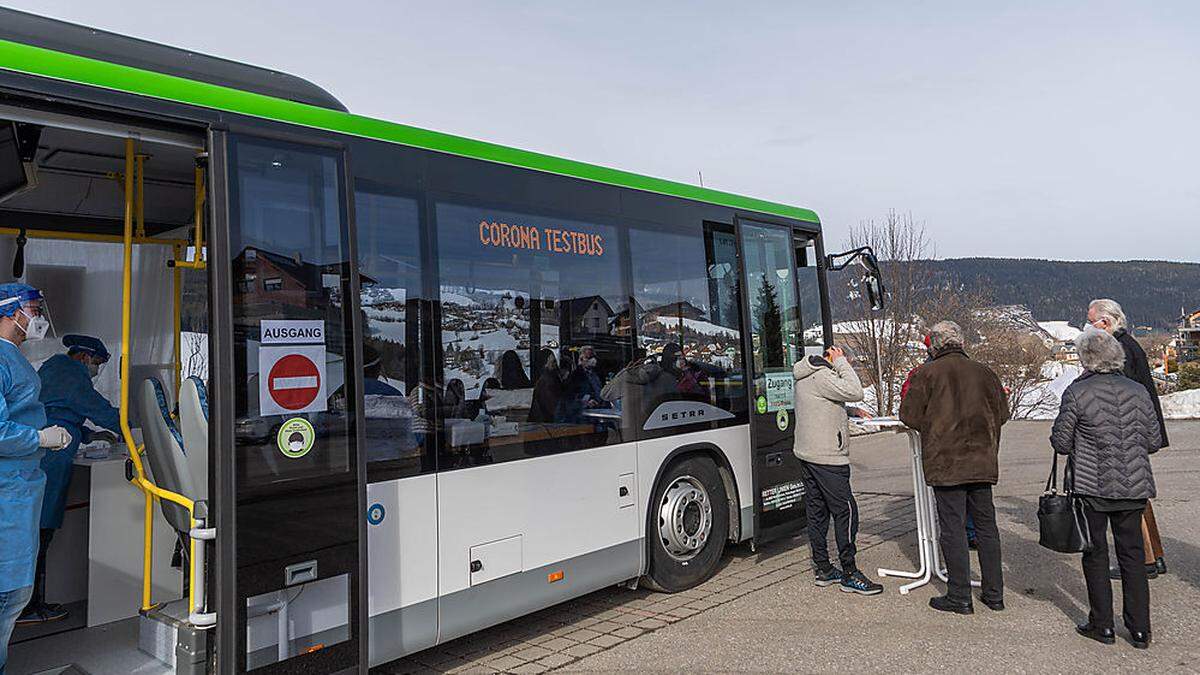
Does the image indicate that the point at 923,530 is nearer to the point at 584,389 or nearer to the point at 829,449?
the point at 829,449

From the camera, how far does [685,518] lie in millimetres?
6328

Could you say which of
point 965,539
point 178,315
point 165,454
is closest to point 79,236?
point 178,315

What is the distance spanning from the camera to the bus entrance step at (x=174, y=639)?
3832 mm

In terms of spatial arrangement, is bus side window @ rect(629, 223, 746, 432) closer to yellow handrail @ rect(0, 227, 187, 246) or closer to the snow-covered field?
yellow handrail @ rect(0, 227, 187, 246)

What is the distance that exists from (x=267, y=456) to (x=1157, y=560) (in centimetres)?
643

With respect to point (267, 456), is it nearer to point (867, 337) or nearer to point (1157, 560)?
point (1157, 560)

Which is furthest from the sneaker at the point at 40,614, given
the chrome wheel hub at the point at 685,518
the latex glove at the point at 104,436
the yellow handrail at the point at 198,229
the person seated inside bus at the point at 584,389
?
the chrome wheel hub at the point at 685,518

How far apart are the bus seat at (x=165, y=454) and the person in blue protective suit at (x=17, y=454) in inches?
22.8

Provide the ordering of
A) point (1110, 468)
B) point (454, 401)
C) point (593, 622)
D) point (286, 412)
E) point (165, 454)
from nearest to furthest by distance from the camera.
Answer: point (286, 412) < point (165, 454) < point (454, 401) < point (1110, 468) < point (593, 622)

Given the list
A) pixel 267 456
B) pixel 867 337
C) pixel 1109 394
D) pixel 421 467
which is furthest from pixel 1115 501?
pixel 867 337

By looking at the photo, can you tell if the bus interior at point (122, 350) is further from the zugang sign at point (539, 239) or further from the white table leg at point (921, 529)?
the white table leg at point (921, 529)

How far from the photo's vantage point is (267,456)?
3.89 m

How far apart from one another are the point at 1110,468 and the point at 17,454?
217 inches

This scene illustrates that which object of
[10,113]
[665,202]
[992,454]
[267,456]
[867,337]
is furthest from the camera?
[867,337]
